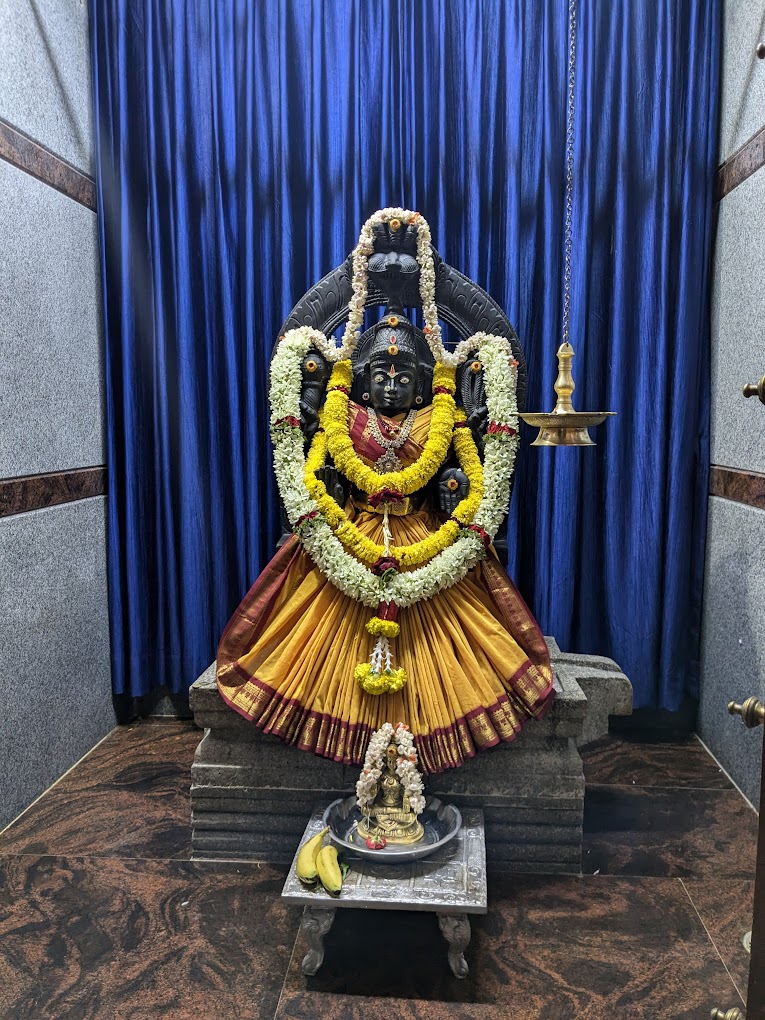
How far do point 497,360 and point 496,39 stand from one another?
164cm

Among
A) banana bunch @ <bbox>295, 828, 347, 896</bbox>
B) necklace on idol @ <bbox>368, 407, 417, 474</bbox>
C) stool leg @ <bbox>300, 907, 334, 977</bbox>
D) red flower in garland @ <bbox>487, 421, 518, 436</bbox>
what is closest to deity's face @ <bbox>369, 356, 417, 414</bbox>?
necklace on idol @ <bbox>368, 407, 417, 474</bbox>

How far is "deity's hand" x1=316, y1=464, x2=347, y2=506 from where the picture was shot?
2.95 metres

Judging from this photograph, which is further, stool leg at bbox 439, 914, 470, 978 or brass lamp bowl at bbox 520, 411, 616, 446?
brass lamp bowl at bbox 520, 411, 616, 446

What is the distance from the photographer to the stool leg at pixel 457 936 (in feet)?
7.27

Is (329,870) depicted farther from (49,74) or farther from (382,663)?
(49,74)

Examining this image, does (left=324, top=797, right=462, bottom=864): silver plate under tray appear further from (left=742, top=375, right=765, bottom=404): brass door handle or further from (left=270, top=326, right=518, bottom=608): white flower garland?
(left=742, top=375, right=765, bottom=404): brass door handle

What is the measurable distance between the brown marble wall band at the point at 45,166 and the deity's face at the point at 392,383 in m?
1.63

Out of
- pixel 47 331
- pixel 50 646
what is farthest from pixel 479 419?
pixel 50 646

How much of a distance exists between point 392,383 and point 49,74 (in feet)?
6.64

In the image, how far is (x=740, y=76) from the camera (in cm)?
327

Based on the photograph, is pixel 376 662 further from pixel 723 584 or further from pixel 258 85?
pixel 258 85

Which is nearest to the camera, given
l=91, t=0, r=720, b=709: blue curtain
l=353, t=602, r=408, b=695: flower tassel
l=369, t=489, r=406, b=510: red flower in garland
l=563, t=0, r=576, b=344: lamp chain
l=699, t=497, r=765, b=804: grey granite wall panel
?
l=353, t=602, r=408, b=695: flower tassel

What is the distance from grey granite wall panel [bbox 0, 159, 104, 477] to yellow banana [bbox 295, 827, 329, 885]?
1809 millimetres

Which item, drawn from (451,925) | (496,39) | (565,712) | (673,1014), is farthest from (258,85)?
(673,1014)
